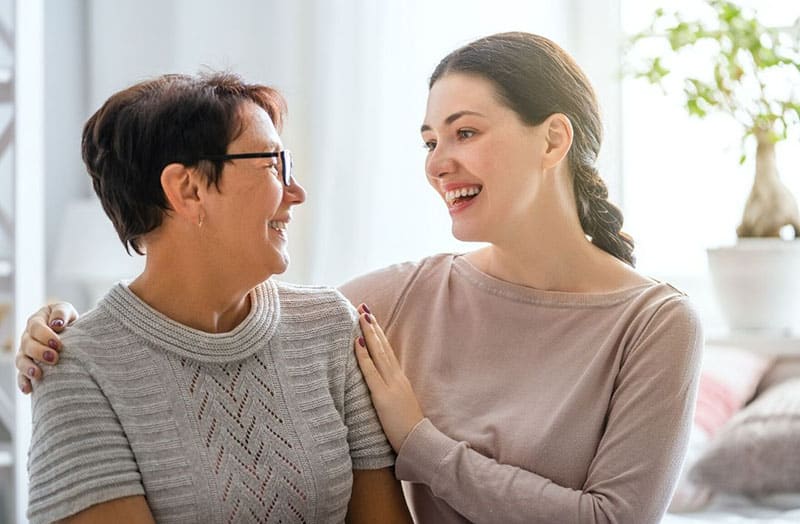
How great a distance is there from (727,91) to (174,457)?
2161 mm

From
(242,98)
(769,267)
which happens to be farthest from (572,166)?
(769,267)

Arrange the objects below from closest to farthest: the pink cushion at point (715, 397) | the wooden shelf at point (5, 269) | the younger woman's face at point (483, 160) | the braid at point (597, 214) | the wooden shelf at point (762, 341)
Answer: the younger woman's face at point (483, 160), the braid at point (597, 214), the pink cushion at point (715, 397), the wooden shelf at point (762, 341), the wooden shelf at point (5, 269)

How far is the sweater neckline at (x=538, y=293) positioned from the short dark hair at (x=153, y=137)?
1.72 feet

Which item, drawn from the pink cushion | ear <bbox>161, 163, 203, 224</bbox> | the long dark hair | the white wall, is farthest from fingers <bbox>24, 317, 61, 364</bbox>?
the white wall

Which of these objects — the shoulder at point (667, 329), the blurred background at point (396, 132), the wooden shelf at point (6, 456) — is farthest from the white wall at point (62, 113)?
the shoulder at point (667, 329)

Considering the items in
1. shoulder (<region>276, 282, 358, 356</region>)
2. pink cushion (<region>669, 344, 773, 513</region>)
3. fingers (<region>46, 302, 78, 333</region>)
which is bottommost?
pink cushion (<region>669, 344, 773, 513</region>)

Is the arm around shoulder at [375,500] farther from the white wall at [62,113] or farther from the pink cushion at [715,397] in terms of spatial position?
the white wall at [62,113]

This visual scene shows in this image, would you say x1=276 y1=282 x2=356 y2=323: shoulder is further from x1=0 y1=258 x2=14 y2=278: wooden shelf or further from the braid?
x1=0 y1=258 x2=14 y2=278: wooden shelf

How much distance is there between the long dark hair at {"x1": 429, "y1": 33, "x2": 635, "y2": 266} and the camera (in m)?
1.83

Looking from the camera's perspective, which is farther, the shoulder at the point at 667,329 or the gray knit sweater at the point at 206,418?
the shoulder at the point at 667,329

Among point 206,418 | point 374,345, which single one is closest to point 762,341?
point 374,345

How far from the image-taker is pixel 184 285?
1663mm

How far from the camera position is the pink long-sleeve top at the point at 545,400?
1651 millimetres

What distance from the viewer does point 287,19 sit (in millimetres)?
3633
